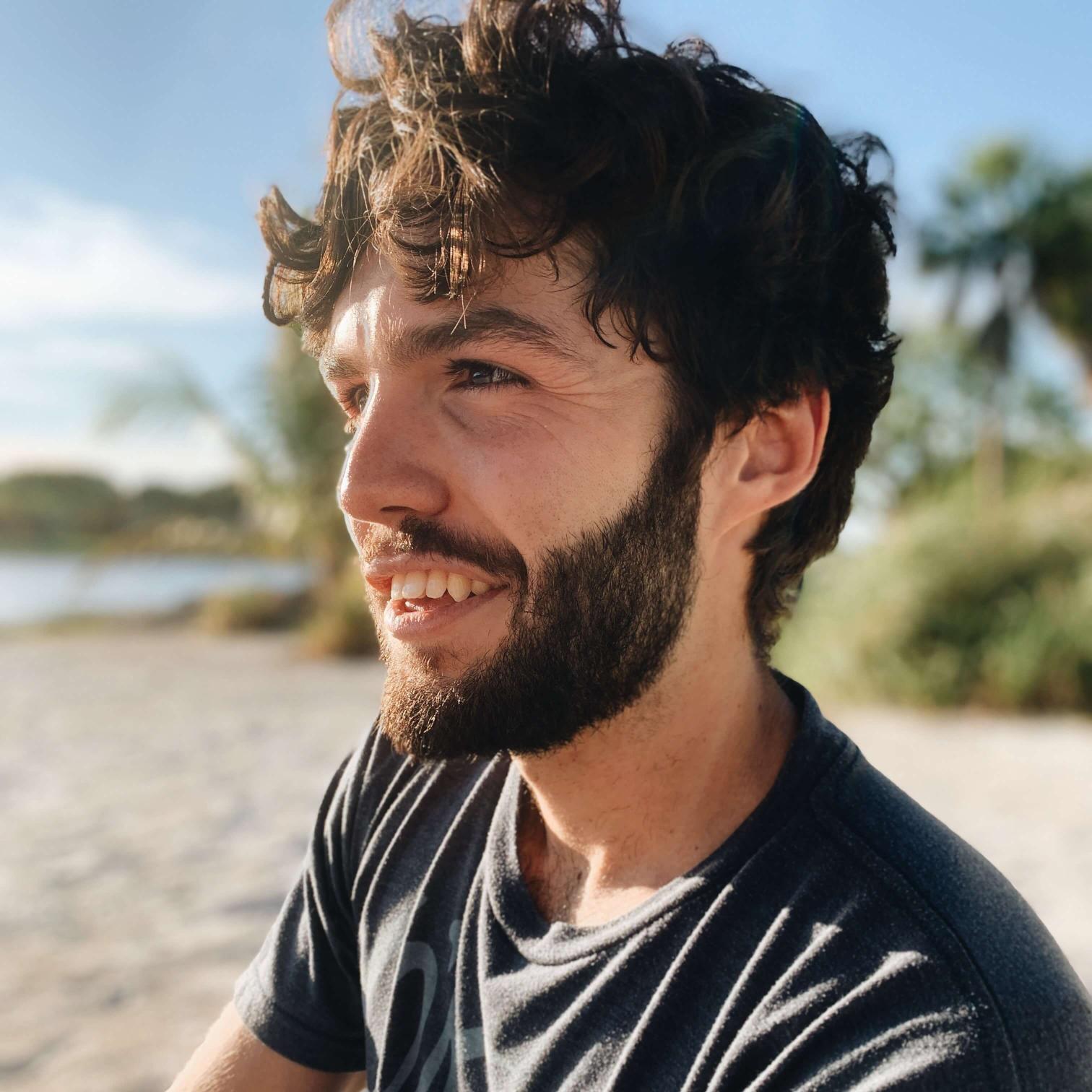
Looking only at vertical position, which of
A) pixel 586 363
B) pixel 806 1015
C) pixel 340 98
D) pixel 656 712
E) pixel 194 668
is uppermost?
pixel 194 668

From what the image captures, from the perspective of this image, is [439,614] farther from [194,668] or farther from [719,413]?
[194,668]

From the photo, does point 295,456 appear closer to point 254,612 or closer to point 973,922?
point 254,612

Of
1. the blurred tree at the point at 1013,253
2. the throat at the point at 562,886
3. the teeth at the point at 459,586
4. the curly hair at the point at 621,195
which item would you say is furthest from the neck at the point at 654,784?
the blurred tree at the point at 1013,253

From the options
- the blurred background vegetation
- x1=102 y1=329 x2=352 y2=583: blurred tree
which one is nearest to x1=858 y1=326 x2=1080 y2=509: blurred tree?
the blurred background vegetation

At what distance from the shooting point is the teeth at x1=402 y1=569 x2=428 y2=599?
152 centimetres

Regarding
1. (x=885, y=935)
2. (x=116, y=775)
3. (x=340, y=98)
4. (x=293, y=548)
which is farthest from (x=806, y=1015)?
(x=293, y=548)

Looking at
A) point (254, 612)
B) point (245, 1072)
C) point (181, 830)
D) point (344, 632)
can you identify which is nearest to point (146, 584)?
point (254, 612)

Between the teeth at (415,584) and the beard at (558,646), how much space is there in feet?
0.16

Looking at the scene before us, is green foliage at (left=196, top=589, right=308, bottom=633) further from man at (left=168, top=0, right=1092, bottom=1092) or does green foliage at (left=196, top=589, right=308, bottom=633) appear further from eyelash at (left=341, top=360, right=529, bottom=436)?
eyelash at (left=341, top=360, right=529, bottom=436)

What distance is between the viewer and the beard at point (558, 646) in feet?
4.85

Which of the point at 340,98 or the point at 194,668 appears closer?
the point at 340,98

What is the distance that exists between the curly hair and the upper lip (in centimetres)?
38

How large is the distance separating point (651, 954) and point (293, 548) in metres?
15.8

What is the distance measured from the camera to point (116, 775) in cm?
681
